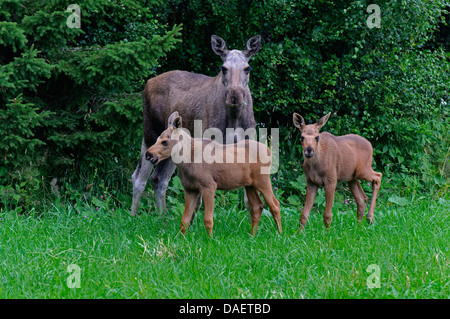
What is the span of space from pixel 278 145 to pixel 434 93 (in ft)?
9.76

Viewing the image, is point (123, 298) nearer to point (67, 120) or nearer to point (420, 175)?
point (67, 120)

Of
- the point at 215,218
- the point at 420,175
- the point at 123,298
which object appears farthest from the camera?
the point at 420,175

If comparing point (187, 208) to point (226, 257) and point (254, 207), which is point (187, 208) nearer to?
point (254, 207)

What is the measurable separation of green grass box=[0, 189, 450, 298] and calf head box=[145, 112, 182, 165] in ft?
2.67

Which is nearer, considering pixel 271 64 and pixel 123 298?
pixel 123 298

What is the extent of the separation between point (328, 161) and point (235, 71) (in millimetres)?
1577

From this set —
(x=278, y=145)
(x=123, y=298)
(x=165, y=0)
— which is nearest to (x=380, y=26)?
(x=278, y=145)

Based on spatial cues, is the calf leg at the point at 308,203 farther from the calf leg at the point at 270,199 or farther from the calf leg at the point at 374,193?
the calf leg at the point at 374,193

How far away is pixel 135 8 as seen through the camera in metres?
8.62

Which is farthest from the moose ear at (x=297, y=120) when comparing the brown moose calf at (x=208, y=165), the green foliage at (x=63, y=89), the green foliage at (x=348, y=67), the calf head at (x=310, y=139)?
the green foliage at (x=348, y=67)

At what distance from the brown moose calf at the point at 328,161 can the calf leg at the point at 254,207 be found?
1.60 ft

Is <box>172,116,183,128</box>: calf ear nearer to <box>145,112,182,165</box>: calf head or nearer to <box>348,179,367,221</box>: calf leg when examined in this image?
<box>145,112,182,165</box>: calf head

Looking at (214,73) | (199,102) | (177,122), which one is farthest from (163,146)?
(214,73)

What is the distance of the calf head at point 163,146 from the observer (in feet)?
19.6
